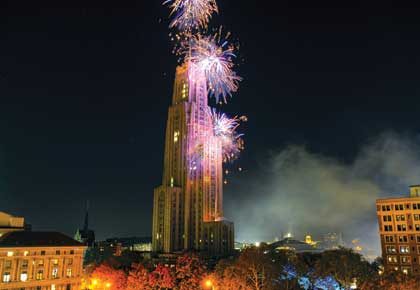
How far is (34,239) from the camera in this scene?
327 feet

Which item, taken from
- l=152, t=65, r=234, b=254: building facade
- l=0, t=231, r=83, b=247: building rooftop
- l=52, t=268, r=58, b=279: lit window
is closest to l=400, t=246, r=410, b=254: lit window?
l=152, t=65, r=234, b=254: building facade

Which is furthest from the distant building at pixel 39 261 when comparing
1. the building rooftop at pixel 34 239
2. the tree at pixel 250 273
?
the tree at pixel 250 273

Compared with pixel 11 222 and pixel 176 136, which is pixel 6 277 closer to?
pixel 11 222

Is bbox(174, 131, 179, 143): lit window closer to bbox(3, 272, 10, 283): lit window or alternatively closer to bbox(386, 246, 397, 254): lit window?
bbox(3, 272, 10, 283): lit window

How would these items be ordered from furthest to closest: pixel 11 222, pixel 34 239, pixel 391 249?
pixel 11 222, pixel 391 249, pixel 34 239

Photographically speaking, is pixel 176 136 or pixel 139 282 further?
pixel 176 136

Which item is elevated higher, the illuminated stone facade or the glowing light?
the illuminated stone facade

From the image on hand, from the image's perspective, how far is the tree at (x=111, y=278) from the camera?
278 feet

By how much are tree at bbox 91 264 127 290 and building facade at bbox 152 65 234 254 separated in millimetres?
83594

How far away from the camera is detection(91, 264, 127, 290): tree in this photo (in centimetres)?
8469

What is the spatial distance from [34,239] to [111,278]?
28.7 metres

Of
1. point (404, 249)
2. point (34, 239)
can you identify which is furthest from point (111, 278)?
point (404, 249)

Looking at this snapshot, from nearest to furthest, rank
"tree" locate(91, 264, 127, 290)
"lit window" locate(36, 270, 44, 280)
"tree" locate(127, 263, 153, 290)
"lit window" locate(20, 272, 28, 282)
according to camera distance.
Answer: "tree" locate(127, 263, 153, 290), "tree" locate(91, 264, 127, 290), "lit window" locate(20, 272, 28, 282), "lit window" locate(36, 270, 44, 280)

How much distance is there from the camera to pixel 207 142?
192 m
